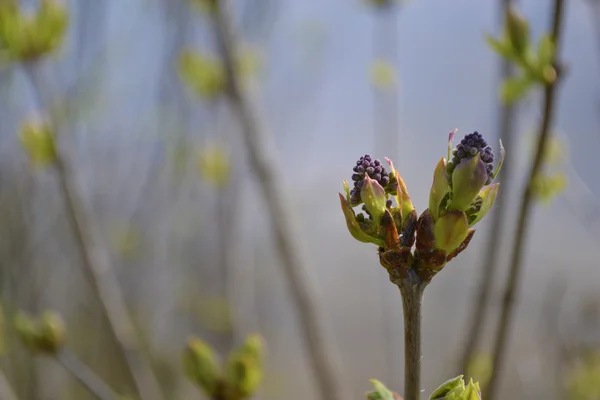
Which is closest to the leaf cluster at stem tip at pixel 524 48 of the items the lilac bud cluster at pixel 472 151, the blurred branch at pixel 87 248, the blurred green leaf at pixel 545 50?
the blurred green leaf at pixel 545 50

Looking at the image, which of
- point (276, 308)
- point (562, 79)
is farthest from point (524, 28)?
point (276, 308)

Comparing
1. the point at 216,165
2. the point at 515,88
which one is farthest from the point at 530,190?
the point at 216,165

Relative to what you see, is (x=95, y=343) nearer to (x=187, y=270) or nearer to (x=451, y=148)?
(x=187, y=270)

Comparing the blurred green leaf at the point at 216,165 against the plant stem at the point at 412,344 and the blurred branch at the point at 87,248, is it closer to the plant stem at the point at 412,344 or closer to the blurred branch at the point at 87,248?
the blurred branch at the point at 87,248

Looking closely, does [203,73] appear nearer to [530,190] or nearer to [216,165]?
[216,165]

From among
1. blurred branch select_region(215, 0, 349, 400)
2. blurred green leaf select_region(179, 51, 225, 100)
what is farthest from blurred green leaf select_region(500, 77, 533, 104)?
blurred green leaf select_region(179, 51, 225, 100)
